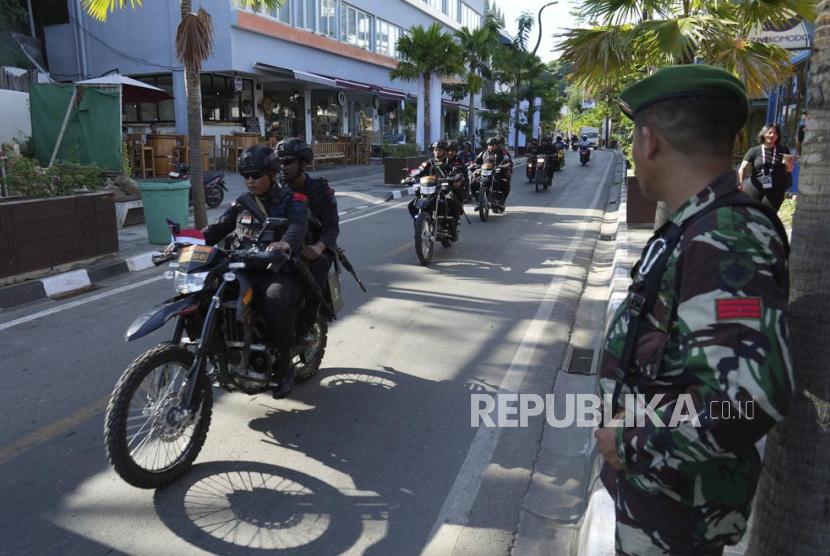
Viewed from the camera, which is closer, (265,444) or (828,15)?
(828,15)

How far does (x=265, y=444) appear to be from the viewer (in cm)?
394

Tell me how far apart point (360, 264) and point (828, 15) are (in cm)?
734

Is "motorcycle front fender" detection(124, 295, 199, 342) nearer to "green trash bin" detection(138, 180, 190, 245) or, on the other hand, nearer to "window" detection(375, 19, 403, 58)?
"green trash bin" detection(138, 180, 190, 245)

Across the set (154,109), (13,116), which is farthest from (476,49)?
(13,116)

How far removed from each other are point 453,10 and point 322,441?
46595 mm

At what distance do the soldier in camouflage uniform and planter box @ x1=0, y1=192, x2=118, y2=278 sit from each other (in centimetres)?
773

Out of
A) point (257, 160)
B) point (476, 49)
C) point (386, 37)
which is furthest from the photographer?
point (386, 37)

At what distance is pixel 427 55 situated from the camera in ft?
78.8

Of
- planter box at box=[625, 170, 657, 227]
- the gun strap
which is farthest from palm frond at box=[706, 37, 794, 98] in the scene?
the gun strap

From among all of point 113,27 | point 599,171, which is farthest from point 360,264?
point 599,171

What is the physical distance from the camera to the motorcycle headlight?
3.52 m

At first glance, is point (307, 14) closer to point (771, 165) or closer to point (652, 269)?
point (771, 165)

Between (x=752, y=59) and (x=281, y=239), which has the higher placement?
(x=752, y=59)

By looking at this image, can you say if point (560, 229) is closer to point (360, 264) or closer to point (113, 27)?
point (360, 264)
